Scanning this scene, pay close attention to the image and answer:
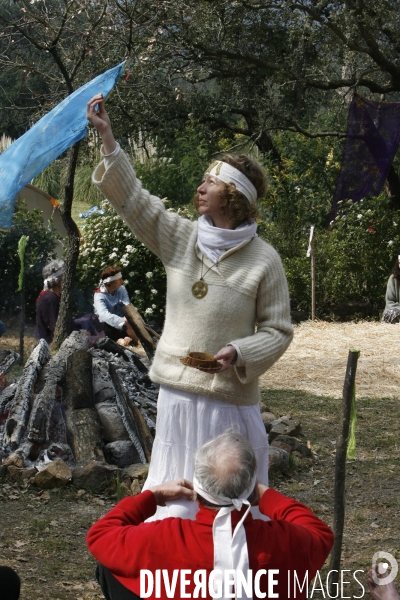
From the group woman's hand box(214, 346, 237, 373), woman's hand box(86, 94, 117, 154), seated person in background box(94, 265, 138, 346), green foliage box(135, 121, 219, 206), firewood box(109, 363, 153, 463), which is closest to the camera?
woman's hand box(214, 346, 237, 373)

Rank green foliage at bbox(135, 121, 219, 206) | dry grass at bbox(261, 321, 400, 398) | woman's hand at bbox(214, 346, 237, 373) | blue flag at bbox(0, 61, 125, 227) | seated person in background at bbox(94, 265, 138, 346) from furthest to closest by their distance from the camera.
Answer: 1. green foliage at bbox(135, 121, 219, 206)
2. seated person in background at bbox(94, 265, 138, 346)
3. dry grass at bbox(261, 321, 400, 398)
4. blue flag at bbox(0, 61, 125, 227)
5. woman's hand at bbox(214, 346, 237, 373)

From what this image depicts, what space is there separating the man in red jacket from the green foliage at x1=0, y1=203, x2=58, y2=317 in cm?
940

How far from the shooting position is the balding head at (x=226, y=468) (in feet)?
6.95

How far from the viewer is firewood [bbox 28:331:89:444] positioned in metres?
5.32

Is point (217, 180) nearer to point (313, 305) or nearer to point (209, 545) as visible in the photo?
point (209, 545)

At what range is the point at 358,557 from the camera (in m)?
4.11

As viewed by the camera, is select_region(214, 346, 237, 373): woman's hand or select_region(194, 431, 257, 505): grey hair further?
select_region(214, 346, 237, 373): woman's hand

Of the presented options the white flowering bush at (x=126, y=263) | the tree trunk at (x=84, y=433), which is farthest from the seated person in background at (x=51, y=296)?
the tree trunk at (x=84, y=433)

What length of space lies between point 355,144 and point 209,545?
1108cm

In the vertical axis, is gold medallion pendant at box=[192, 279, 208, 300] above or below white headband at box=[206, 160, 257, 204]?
below

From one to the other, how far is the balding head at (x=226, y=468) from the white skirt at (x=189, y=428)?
76 centimetres

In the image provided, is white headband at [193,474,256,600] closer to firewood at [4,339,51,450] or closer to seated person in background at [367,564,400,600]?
seated person in background at [367,564,400,600]

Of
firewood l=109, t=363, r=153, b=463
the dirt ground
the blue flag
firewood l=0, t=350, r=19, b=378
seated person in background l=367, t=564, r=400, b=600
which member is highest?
the blue flag

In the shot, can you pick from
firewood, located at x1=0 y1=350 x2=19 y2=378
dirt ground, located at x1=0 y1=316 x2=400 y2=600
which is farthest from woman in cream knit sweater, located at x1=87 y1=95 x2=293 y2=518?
firewood, located at x1=0 y1=350 x2=19 y2=378
